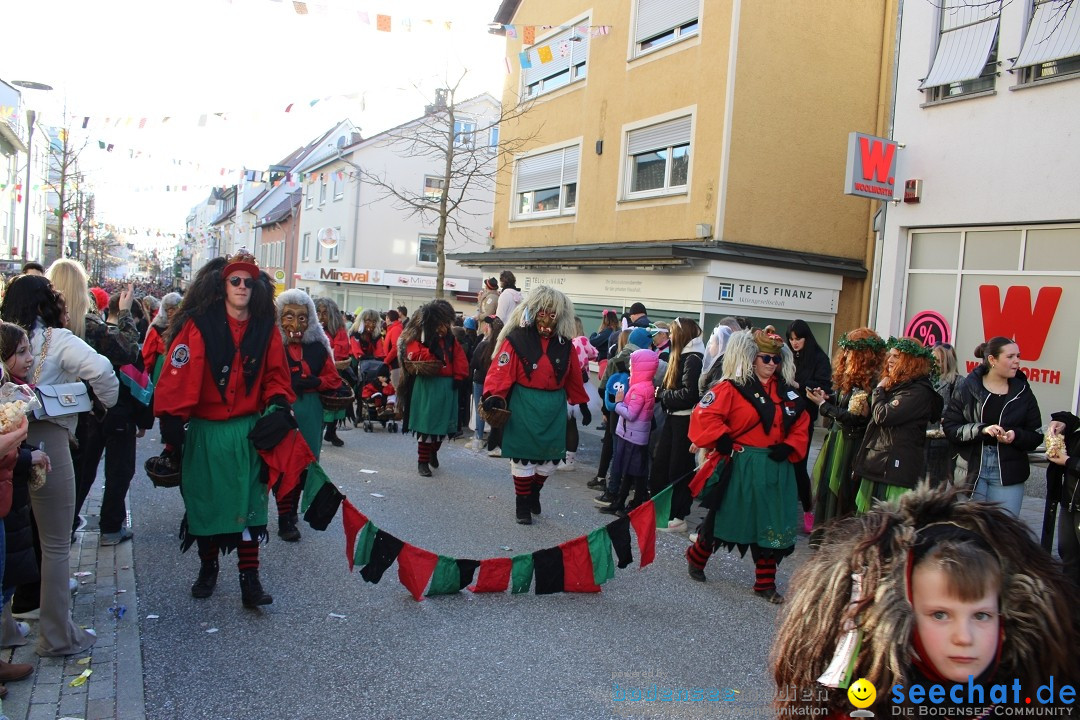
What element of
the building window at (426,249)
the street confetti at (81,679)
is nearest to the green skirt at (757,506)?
the street confetti at (81,679)

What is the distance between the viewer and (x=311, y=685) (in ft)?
12.5

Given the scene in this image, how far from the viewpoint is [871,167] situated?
11.5 meters

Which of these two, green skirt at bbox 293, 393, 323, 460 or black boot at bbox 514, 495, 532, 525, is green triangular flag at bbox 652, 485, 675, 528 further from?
green skirt at bbox 293, 393, 323, 460

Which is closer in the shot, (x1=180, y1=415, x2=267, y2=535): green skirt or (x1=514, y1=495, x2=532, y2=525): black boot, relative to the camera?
(x1=180, y1=415, x2=267, y2=535): green skirt

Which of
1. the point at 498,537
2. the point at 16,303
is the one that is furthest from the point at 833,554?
the point at 498,537

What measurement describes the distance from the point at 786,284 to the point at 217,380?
502 inches

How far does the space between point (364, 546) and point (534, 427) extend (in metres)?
2.35

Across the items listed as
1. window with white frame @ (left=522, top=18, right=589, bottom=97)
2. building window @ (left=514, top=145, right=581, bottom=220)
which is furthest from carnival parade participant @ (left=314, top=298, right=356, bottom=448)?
building window @ (left=514, top=145, right=581, bottom=220)

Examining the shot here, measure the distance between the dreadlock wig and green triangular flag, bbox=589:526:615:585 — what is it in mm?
3314

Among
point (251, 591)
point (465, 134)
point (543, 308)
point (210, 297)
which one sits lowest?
point (251, 591)

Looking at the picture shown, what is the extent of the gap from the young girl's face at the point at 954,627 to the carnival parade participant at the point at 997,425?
446cm

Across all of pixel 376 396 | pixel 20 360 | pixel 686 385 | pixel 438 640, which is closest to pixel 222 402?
pixel 20 360

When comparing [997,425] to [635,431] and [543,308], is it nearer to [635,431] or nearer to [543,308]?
[635,431]

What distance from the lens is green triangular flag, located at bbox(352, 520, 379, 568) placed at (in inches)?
191
